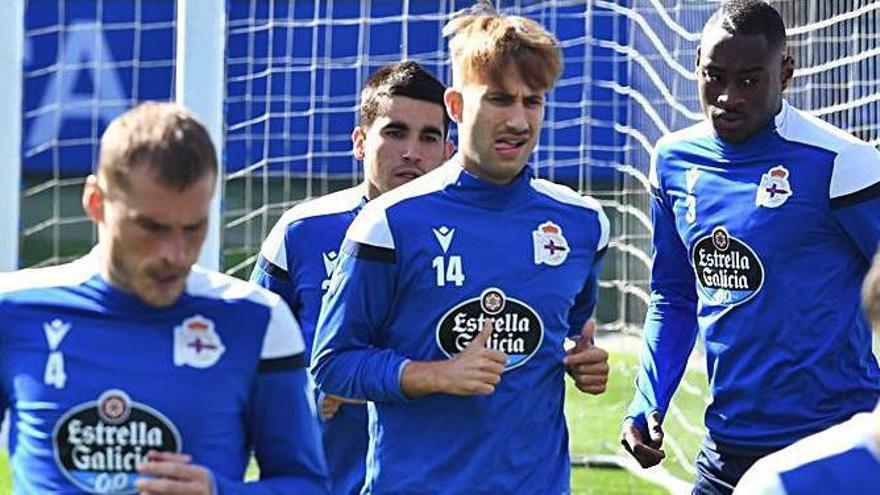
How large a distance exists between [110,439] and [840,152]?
2.33m

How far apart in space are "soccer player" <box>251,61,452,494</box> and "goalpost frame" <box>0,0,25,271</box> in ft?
11.1

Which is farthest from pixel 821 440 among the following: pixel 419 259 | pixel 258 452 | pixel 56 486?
pixel 419 259

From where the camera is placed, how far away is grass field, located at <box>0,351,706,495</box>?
9336mm

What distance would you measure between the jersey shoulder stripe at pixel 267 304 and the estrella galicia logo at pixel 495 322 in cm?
98

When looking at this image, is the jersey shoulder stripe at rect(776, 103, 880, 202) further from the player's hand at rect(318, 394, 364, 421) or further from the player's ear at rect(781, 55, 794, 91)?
the player's hand at rect(318, 394, 364, 421)

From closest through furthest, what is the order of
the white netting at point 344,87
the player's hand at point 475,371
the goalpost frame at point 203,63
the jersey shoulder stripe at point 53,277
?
the jersey shoulder stripe at point 53,277, the player's hand at point 475,371, the goalpost frame at point 203,63, the white netting at point 344,87

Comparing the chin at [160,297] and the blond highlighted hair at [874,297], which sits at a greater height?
the blond highlighted hair at [874,297]

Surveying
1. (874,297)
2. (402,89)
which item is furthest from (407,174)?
(874,297)

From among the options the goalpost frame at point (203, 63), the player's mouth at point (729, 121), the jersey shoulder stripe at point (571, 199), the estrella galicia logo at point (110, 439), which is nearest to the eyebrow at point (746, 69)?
the player's mouth at point (729, 121)

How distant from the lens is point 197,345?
11.1 feet

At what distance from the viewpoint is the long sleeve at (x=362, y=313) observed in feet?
14.4

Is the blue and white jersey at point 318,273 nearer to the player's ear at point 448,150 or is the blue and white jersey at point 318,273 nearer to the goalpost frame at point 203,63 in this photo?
the player's ear at point 448,150

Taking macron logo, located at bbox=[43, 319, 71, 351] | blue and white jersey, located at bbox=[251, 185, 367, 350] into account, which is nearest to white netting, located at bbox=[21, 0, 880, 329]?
blue and white jersey, located at bbox=[251, 185, 367, 350]

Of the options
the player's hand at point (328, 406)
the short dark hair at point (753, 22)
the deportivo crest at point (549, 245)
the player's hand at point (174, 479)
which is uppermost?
the short dark hair at point (753, 22)
